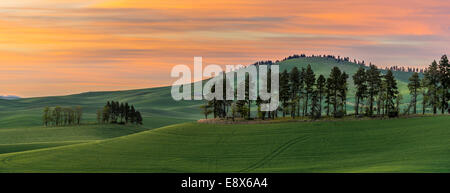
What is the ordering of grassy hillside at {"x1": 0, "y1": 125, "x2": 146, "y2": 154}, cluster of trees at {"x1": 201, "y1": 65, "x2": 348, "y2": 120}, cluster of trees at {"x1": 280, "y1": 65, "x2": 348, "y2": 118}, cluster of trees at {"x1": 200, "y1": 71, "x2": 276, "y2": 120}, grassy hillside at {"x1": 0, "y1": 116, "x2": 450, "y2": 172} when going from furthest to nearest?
grassy hillside at {"x1": 0, "y1": 125, "x2": 146, "y2": 154} → cluster of trees at {"x1": 280, "y1": 65, "x2": 348, "y2": 118} → cluster of trees at {"x1": 201, "y1": 65, "x2": 348, "y2": 120} → cluster of trees at {"x1": 200, "y1": 71, "x2": 276, "y2": 120} → grassy hillside at {"x1": 0, "y1": 116, "x2": 450, "y2": 172}

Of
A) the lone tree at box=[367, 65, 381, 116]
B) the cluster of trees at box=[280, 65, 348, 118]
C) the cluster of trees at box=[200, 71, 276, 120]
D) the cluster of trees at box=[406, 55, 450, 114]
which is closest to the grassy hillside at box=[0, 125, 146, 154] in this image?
the cluster of trees at box=[200, 71, 276, 120]

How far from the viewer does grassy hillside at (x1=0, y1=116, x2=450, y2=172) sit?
70.8m

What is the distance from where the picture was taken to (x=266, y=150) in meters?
79.9

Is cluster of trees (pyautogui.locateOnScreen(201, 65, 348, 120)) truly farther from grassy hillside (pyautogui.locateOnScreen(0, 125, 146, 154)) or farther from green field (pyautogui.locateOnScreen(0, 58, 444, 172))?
grassy hillside (pyautogui.locateOnScreen(0, 125, 146, 154))

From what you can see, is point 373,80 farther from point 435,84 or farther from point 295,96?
point 295,96

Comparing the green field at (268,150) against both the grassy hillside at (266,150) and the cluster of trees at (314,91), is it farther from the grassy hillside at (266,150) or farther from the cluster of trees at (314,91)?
the cluster of trees at (314,91)

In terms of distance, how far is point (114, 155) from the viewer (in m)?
82.6

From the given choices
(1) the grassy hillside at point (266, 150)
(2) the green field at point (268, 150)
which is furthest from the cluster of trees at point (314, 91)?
(1) the grassy hillside at point (266, 150)

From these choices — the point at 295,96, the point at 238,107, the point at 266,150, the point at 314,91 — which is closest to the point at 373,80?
the point at 314,91

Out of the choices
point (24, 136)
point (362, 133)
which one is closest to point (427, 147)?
point (362, 133)

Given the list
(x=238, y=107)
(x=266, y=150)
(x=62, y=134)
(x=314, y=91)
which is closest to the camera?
(x=266, y=150)
